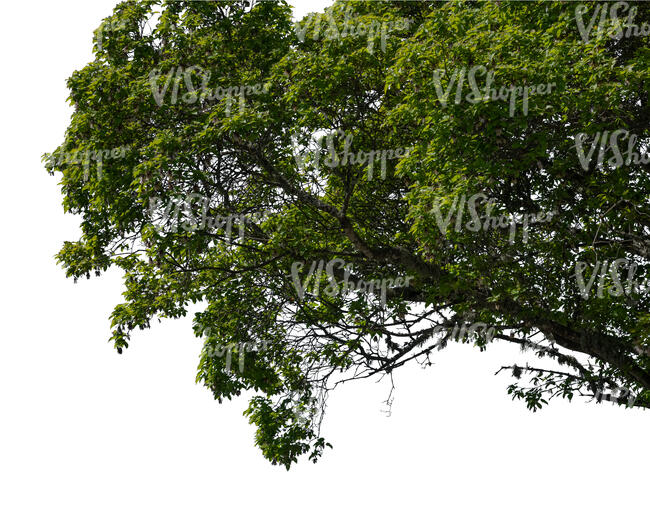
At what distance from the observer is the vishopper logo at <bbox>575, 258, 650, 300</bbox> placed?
1170 cm

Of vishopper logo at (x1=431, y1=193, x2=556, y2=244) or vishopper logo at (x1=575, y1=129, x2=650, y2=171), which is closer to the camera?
vishopper logo at (x1=431, y1=193, x2=556, y2=244)

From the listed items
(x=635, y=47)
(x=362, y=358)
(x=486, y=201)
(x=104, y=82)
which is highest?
(x=635, y=47)

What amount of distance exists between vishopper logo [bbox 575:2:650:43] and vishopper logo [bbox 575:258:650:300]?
3.56 meters

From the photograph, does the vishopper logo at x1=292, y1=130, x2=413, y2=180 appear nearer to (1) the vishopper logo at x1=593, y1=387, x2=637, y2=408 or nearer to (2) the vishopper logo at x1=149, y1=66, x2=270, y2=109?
(2) the vishopper logo at x1=149, y1=66, x2=270, y2=109

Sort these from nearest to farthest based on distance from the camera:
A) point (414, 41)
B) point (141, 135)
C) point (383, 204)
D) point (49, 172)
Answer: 1. point (414, 41)
2. point (141, 135)
3. point (49, 172)
4. point (383, 204)

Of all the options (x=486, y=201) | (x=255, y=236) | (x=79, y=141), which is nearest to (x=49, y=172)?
(x=79, y=141)

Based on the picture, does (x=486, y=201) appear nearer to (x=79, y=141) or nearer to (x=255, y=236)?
(x=255, y=236)

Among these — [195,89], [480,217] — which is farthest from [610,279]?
[195,89]

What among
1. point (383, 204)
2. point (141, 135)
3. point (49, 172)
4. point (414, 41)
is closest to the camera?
point (414, 41)

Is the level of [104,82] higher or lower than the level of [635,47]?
lower

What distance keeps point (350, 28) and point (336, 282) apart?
480cm

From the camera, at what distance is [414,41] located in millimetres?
11398

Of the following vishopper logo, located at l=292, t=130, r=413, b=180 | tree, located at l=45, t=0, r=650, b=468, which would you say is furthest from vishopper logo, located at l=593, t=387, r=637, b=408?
vishopper logo, located at l=292, t=130, r=413, b=180

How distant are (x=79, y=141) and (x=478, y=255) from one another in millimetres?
7108
